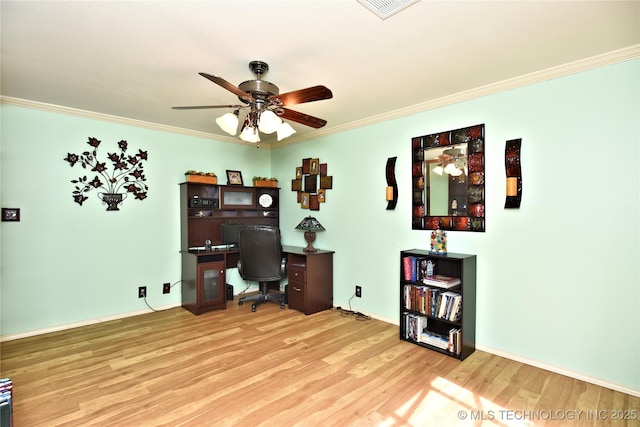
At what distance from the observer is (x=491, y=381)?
2371 millimetres

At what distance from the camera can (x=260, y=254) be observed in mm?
3955

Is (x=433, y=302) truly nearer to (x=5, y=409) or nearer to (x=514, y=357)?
(x=514, y=357)

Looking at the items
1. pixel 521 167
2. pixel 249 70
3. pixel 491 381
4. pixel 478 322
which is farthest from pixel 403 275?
pixel 249 70

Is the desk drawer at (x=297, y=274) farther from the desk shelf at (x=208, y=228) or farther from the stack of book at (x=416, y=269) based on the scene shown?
the stack of book at (x=416, y=269)

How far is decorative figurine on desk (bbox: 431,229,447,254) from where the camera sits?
3059mm

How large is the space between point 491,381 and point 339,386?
1.12 m

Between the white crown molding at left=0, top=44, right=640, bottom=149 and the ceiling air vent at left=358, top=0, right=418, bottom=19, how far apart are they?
4.72ft

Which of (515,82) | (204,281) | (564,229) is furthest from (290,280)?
(515,82)

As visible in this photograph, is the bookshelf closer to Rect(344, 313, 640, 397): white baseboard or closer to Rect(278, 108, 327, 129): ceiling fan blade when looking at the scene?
Rect(344, 313, 640, 397): white baseboard

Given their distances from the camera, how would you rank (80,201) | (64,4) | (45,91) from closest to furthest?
(64,4)
(45,91)
(80,201)

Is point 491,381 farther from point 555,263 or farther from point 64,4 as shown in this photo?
point 64,4

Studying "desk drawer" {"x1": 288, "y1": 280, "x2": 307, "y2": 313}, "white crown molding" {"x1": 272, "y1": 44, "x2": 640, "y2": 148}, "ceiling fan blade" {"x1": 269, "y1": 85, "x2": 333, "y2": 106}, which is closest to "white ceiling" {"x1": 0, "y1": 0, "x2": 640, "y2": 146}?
"white crown molding" {"x1": 272, "y1": 44, "x2": 640, "y2": 148}

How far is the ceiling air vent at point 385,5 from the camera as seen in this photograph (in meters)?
1.68

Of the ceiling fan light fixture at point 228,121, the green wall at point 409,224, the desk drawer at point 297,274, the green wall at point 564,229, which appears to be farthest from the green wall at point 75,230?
the green wall at point 564,229
